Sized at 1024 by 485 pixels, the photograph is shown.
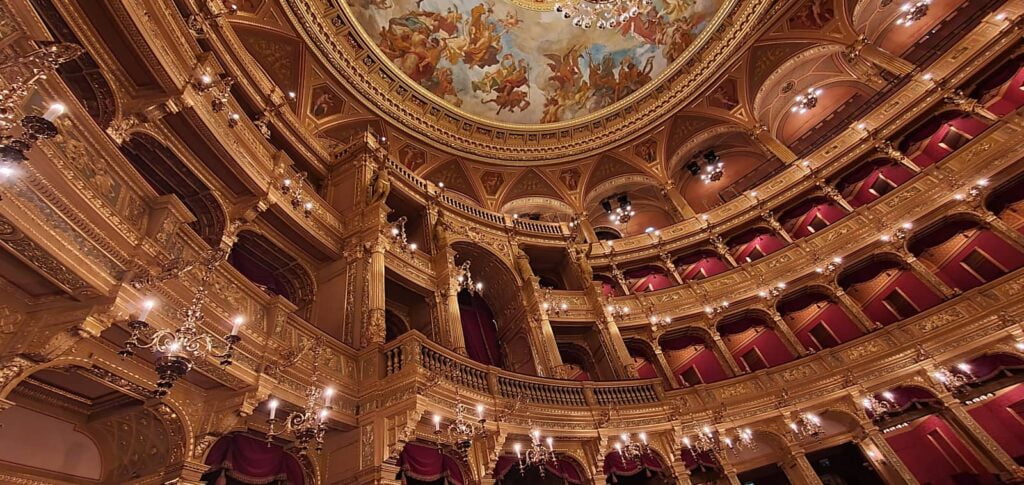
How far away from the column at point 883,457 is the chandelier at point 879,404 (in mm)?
347

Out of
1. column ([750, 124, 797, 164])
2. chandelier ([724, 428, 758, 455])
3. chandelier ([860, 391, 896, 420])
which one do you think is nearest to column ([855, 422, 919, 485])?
chandelier ([860, 391, 896, 420])

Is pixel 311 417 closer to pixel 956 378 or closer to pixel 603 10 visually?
pixel 956 378

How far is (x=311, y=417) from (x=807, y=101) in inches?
808

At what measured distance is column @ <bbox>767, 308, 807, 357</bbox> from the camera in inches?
520

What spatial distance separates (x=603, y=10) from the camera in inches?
736

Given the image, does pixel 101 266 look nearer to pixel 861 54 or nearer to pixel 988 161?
pixel 988 161

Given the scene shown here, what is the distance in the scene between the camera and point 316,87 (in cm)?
1495

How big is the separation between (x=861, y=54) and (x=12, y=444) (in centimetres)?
2289

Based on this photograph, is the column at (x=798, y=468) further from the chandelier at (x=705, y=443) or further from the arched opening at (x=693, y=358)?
the arched opening at (x=693, y=358)

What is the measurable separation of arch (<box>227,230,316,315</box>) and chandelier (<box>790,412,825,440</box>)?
11872mm

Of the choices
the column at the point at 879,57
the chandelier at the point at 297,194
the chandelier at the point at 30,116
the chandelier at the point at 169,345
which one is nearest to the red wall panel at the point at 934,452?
the column at the point at 879,57

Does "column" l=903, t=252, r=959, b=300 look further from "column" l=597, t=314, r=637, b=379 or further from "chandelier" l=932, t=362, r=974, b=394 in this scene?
"column" l=597, t=314, r=637, b=379

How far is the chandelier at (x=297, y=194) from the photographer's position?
9.58m

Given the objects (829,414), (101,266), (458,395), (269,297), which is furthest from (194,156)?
(829,414)
